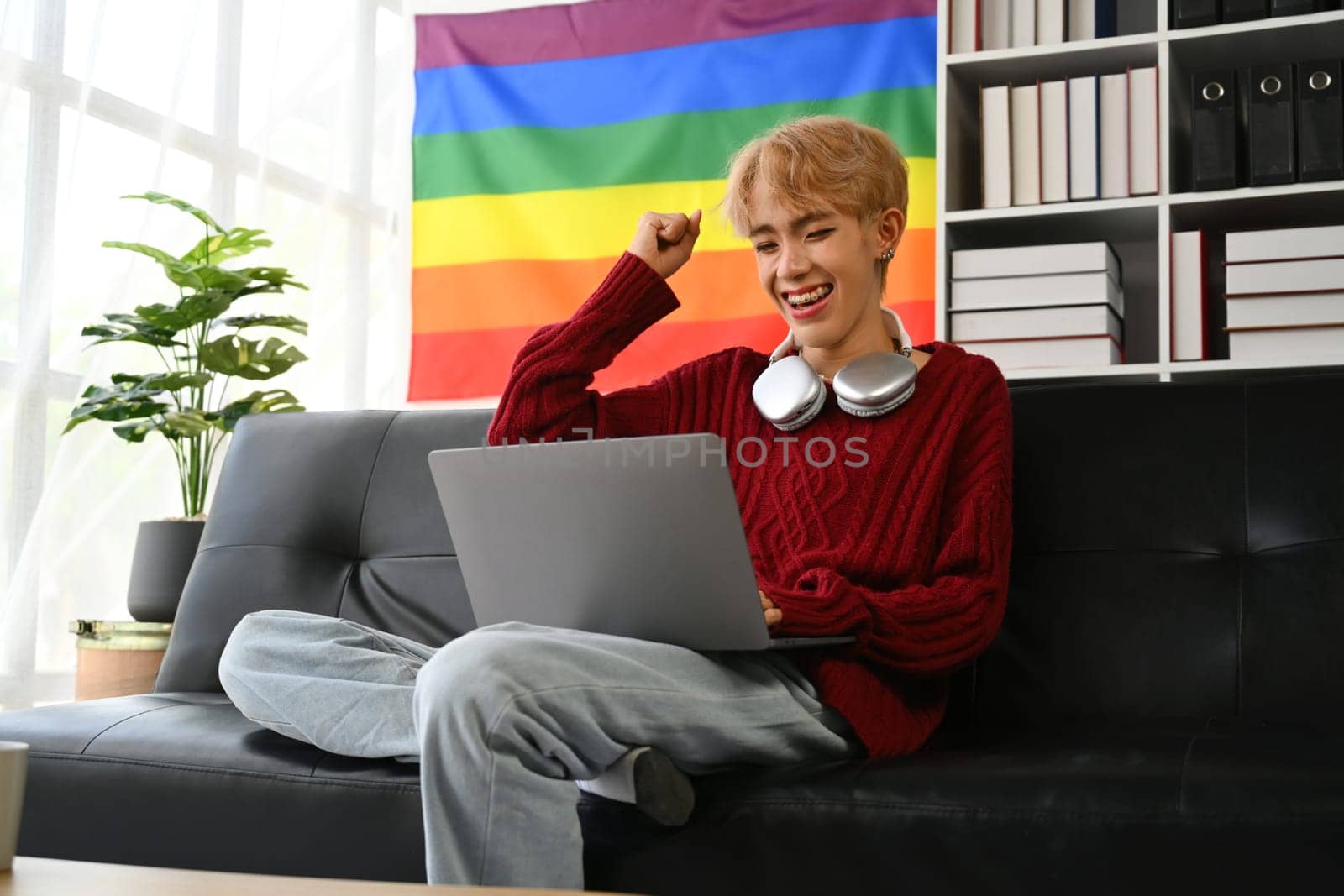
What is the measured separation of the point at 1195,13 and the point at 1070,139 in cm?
34

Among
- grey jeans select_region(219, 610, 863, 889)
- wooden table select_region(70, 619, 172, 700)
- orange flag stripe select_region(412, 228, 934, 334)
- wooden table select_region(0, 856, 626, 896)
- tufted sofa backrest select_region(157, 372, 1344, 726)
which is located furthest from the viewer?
orange flag stripe select_region(412, 228, 934, 334)

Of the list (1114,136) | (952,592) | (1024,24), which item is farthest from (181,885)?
(1024,24)

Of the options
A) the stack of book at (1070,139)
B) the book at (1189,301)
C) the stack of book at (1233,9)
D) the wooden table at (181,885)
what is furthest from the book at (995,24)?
the wooden table at (181,885)

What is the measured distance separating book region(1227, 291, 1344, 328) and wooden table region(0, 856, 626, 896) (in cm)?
227

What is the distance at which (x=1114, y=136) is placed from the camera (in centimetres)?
274

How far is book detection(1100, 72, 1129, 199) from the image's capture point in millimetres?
2729

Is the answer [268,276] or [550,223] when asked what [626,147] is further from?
[268,276]

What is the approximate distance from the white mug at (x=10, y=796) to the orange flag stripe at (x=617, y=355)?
235 centimetres

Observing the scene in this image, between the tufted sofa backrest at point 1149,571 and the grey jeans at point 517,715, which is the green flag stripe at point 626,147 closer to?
the tufted sofa backrest at point 1149,571

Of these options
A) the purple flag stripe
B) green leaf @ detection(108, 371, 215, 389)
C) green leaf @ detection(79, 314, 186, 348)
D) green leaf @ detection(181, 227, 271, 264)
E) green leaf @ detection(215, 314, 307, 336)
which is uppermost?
the purple flag stripe

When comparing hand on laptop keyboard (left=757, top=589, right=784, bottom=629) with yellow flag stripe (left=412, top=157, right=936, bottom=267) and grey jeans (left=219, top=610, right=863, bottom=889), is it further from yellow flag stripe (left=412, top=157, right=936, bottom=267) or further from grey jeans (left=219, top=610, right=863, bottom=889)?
yellow flag stripe (left=412, top=157, right=936, bottom=267)

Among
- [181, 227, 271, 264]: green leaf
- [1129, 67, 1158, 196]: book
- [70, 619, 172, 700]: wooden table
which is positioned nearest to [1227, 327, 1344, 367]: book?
[1129, 67, 1158, 196]: book

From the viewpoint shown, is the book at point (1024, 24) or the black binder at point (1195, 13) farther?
the book at point (1024, 24)

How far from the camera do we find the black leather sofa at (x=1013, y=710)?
1.11m
